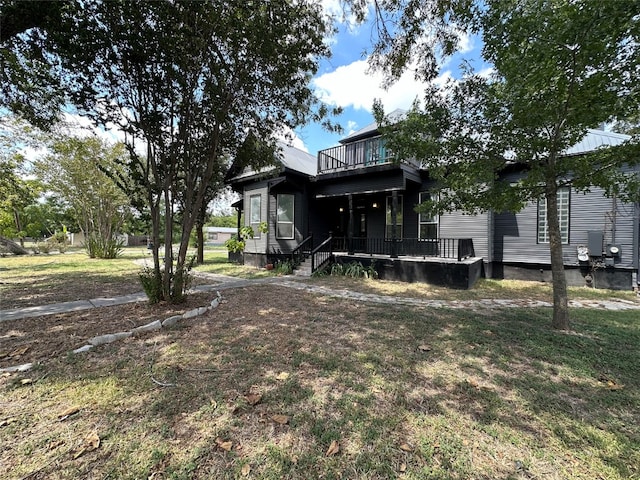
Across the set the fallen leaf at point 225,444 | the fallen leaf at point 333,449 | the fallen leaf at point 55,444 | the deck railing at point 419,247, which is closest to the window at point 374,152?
the deck railing at point 419,247

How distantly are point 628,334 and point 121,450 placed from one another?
21.8ft

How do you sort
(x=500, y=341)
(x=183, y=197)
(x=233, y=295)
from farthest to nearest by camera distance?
(x=233, y=295) < (x=183, y=197) < (x=500, y=341)

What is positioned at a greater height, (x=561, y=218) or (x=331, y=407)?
(x=561, y=218)

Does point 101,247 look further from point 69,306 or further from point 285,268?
point 69,306

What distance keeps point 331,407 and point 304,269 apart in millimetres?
8331

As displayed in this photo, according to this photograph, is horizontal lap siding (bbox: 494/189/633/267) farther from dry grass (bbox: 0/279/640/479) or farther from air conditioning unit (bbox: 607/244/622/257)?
dry grass (bbox: 0/279/640/479)

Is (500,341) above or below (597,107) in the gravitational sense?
below

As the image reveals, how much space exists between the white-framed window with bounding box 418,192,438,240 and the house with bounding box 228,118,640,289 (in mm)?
37

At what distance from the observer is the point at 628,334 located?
14.5 ft

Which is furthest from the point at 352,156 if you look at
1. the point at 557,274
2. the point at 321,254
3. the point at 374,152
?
the point at 557,274

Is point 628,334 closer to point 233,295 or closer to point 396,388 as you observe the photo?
point 396,388

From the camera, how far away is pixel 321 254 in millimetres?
10977

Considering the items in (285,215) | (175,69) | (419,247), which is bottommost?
(419,247)

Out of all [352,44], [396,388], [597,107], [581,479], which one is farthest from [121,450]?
[352,44]
